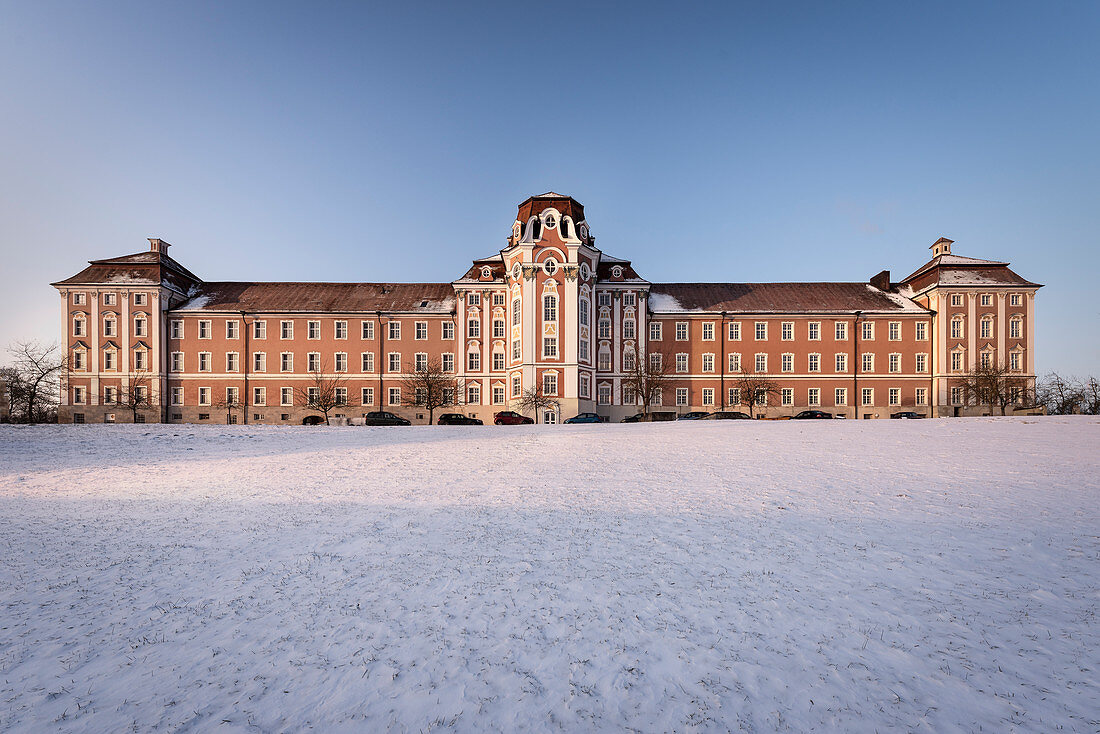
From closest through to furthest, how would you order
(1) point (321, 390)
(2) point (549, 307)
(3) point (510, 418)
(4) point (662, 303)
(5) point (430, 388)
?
(3) point (510, 418), (2) point (549, 307), (5) point (430, 388), (1) point (321, 390), (4) point (662, 303)

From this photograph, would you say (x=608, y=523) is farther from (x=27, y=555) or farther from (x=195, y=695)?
(x=27, y=555)

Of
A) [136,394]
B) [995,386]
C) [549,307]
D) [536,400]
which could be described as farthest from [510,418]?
[995,386]

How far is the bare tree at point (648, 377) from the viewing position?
51.5m

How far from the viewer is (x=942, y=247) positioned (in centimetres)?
6084

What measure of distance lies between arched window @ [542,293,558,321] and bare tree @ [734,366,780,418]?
69.7ft

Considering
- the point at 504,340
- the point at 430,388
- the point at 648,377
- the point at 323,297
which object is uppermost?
the point at 323,297

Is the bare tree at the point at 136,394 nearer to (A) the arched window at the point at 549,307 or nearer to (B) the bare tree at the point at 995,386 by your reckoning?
(A) the arched window at the point at 549,307

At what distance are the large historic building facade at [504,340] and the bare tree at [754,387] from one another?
49cm

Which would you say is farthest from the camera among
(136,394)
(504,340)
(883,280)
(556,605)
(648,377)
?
(883,280)

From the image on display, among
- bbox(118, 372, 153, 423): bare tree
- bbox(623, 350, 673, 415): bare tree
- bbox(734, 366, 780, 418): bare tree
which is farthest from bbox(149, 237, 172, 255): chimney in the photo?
bbox(734, 366, 780, 418): bare tree

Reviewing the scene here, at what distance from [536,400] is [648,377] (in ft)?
38.1

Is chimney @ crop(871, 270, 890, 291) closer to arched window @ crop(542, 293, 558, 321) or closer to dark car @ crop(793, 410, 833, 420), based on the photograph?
dark car @ crop(793, 410, 833, 420)

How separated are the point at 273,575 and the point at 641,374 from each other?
153 feet

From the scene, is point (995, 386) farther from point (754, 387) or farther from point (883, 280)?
point (754, 387)
